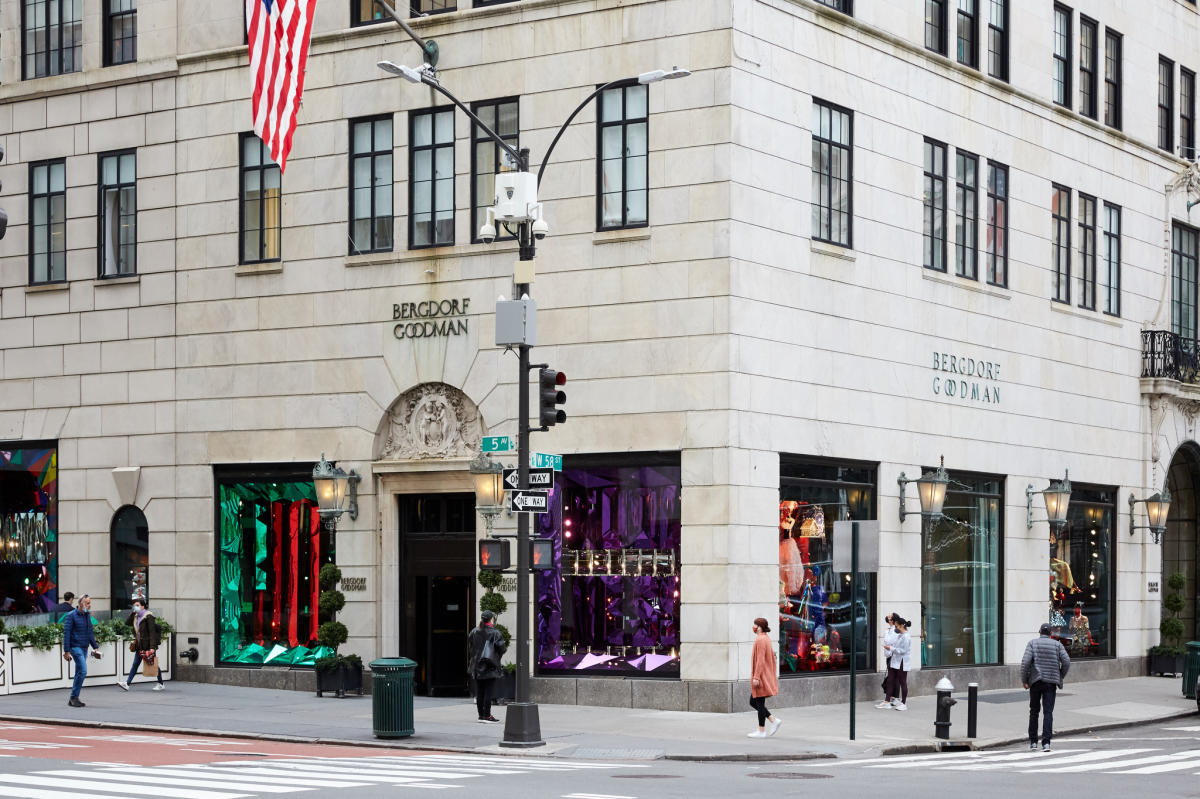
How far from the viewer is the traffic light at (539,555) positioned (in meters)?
24.4

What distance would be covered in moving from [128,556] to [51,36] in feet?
34.1

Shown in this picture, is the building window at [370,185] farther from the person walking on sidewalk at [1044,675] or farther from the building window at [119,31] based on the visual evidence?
the person walking on sidewalk at [1044,675]

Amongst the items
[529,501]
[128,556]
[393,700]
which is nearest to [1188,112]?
[529,501]

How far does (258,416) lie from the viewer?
3291cm

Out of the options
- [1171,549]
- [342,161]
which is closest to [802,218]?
[342,161]

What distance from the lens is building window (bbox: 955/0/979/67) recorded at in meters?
34.8

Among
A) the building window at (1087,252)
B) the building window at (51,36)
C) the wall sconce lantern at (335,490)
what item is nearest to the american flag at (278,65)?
the wall sconce lantern at (335,490)

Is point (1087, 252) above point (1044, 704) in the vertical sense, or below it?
above

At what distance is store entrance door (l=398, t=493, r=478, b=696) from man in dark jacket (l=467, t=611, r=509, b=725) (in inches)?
128

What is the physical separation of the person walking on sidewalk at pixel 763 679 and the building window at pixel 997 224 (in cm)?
1247

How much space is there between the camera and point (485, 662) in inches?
1081

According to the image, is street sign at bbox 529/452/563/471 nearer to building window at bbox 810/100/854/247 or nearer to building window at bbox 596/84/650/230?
building window at bbox 596/84/650/230

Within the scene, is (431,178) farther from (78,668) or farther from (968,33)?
(968,33)

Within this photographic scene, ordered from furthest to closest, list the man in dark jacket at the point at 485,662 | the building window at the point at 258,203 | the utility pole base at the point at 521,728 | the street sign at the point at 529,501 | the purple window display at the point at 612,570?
the building window at the point at 258,203 < the purple window display at the point at 612,570 < the man in dark jacket at the point at 485,662 < the street sign at the point at 529,501 < the utility pole base at the point at 521,728
